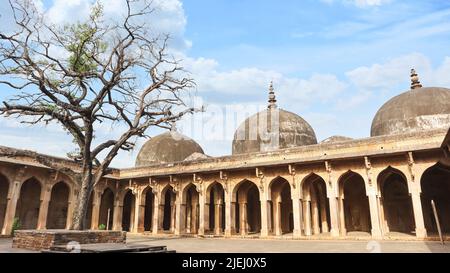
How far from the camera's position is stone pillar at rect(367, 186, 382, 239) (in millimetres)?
15273

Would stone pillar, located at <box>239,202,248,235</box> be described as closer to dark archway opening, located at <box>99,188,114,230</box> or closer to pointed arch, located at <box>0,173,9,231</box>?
dark archway opening, located at <box>99,188,114,230</box>

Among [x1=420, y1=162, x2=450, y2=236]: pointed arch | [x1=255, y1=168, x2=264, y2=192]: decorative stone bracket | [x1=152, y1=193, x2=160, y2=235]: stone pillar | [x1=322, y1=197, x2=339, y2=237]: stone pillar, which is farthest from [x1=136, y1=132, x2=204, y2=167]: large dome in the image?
[x1=420, y1=162, x2=450, y2=236]: pointed arch

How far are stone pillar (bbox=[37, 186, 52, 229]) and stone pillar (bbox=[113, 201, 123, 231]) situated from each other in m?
5.37

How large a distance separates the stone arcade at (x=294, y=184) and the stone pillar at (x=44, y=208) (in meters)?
0.06

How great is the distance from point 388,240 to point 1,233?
20.0m

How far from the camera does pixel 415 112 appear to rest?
20.5 meters

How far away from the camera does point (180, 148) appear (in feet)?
100

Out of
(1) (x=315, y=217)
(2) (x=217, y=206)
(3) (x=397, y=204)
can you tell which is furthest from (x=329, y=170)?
(2) (x=217, y=206)

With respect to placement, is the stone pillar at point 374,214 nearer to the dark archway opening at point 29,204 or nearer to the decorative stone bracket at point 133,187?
the decorative stone bracket at point 133,187

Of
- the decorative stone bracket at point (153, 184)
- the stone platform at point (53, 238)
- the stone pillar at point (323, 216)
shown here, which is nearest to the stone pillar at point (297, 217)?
the stone pillar at point (323, 216)

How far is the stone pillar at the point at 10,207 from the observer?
58.6 ft
